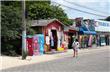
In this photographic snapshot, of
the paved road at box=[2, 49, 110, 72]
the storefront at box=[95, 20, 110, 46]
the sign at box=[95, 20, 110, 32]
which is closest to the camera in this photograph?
the paved road at box=[2, 49, 110, 72]

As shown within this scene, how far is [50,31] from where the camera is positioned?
37.2 m

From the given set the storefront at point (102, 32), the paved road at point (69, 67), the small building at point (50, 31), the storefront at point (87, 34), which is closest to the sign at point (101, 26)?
the storefront at point (102, 32)

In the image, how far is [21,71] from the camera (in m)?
17.3

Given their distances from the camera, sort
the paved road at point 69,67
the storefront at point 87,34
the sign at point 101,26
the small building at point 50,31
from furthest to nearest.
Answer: the sign at point 101,26
the storefront at point 87,34
the small building at point 50,31
the paved road at point 69,67

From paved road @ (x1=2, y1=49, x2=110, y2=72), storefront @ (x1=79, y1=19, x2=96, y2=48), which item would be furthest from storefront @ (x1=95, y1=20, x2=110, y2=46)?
paved road @ (x1=2, y1=49, x2=110, y2=72)

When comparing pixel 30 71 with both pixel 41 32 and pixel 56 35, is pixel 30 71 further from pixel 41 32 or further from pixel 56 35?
pixel 56 35

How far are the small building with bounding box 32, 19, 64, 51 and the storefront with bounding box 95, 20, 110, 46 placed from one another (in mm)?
18308

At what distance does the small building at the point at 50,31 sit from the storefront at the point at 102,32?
1831 centimetres

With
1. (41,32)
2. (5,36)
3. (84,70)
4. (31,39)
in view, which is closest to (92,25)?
(41,32)

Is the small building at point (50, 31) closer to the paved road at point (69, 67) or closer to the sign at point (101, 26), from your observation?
the paved road at point (69, 67)

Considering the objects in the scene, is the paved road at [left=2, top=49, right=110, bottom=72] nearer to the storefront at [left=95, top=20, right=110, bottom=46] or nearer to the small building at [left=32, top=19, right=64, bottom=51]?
the small building at [left=32, top=19, right=64, bottom=51]

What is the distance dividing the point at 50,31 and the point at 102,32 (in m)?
25.2

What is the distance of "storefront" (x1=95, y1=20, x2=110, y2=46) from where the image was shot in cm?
5754

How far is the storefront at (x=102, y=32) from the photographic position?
57541 millimetres
